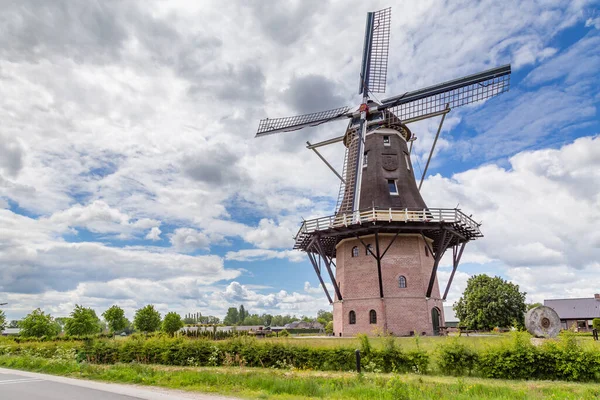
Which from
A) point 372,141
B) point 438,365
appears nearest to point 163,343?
point 438,365

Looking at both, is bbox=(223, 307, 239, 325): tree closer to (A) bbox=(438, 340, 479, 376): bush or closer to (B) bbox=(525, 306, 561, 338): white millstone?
(B) bbox=(525, 306, 561, 338): white millstone

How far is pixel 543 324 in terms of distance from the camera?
21016 mm

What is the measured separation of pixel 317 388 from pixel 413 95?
2311 centimetres

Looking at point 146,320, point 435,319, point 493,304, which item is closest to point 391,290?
point 435,319

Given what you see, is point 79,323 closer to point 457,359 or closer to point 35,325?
point 35,325

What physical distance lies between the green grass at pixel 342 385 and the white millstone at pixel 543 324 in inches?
494

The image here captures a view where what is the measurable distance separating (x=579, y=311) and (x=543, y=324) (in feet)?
124

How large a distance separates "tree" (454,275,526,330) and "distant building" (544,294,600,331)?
55.8ft

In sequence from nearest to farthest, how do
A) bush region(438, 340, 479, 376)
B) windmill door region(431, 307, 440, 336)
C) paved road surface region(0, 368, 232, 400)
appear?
paved road surface region(0, 368, 232, 400), bush region(438, 340, 479, 376), windmill door region(431, 307, 440, 336)

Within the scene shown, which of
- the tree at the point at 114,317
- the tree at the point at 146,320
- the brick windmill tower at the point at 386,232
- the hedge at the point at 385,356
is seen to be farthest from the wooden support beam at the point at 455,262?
the tree at the point at 114,317

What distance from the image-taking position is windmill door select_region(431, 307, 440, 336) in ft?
80.9

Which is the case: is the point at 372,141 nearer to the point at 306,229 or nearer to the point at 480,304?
the point at 306,229

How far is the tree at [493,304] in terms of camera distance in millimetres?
37344

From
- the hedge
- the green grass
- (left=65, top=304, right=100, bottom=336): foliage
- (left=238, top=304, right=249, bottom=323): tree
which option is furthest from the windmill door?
(left=238, top=304, right=249, bottom=323): tree
